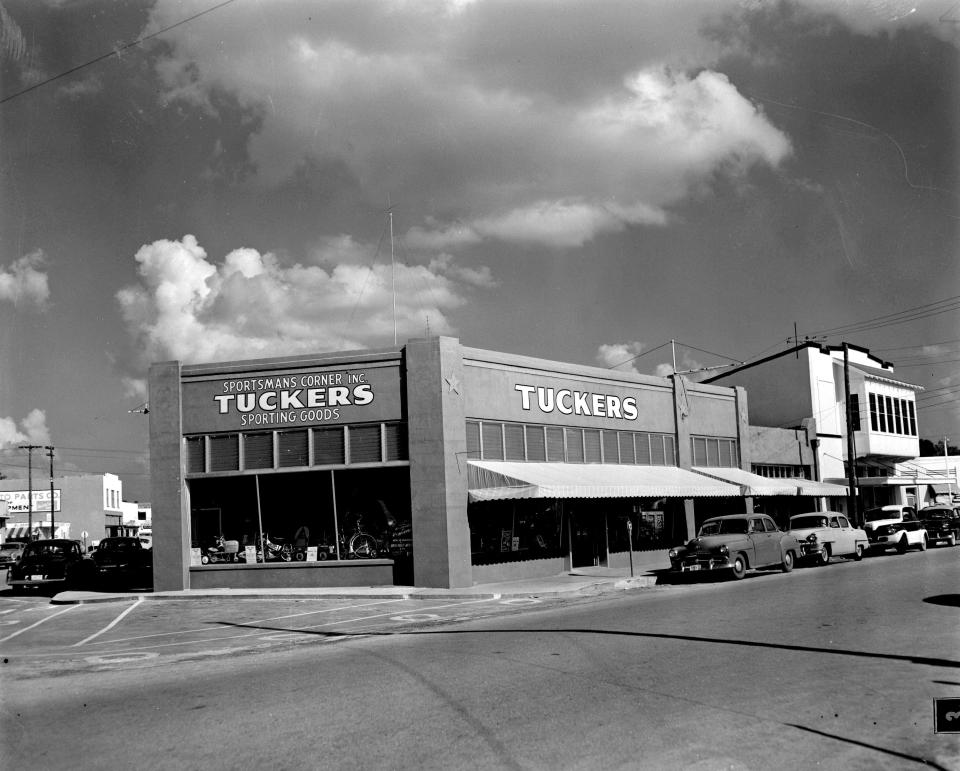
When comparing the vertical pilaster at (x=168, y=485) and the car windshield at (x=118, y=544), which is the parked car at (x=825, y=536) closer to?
the vertical pilaster at (x=168, y=485)

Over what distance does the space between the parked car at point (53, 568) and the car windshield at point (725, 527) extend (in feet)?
60.6

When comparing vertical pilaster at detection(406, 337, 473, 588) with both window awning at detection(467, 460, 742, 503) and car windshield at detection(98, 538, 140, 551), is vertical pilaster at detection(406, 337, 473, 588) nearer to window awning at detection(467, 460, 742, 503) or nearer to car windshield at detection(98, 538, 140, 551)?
window awning at detection(467, 460, 742, 503)

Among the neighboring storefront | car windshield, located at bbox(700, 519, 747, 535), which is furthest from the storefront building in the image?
the neighboring storefront

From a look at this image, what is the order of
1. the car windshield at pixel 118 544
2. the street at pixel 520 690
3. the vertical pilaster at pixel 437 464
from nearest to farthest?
the street at pixel 520 690 → the vertical pilaster at pixel 437 464 → the car windshield at pixel 118 544

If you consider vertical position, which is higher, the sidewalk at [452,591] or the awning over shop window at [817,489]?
the awning over shop window at [817,489]

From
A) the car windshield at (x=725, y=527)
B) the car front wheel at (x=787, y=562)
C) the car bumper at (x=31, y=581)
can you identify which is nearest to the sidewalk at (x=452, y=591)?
the car windshield at (x=725, y=527)

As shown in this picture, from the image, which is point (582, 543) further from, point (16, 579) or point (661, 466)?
point (16, 579)

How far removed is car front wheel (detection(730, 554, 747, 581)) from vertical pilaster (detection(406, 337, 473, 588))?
21.2ft

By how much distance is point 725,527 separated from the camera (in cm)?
2223

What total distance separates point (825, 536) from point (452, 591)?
37.1 ft

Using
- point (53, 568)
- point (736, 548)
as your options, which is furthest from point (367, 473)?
point (53, 568)

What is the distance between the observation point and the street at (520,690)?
6.58 metres

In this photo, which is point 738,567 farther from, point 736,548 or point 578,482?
A: point 578,482

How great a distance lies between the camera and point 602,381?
27.6 m
